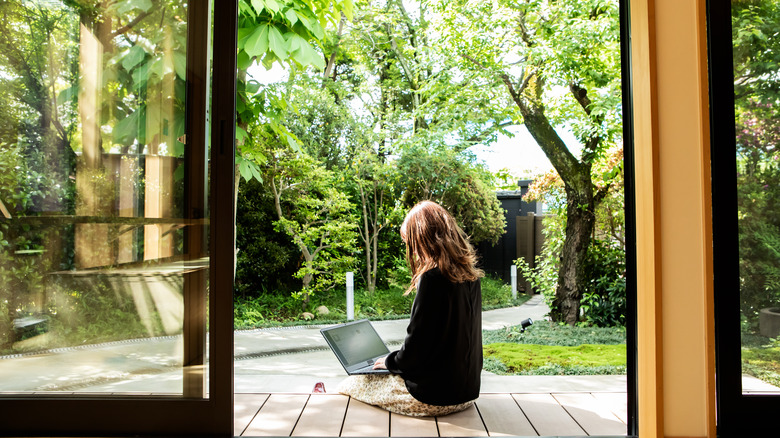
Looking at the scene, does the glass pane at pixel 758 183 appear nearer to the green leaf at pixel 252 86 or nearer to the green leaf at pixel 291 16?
the green leaf at pixel 291 16

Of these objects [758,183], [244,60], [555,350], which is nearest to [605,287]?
[555,350]

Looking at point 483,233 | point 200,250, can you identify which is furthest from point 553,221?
point 200,250

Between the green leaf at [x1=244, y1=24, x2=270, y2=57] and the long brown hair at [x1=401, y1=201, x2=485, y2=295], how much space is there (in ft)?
3.01

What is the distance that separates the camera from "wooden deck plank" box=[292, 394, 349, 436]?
68.5 inches

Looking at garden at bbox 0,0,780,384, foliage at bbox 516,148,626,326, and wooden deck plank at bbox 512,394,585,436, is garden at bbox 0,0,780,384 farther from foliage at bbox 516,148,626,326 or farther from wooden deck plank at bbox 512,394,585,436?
wooden deck plank at bbox 512,394,585,436

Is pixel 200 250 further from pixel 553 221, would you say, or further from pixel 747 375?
pixel 553 221

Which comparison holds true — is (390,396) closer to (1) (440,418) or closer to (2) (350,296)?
(1) (440,418)

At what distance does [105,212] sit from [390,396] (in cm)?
119

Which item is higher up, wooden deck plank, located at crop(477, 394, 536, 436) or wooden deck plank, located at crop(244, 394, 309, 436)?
wooden deck plank, located at crop(244, 394, 309, 436)

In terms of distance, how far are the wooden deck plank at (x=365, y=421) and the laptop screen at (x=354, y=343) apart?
21 cm

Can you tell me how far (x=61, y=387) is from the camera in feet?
5.48

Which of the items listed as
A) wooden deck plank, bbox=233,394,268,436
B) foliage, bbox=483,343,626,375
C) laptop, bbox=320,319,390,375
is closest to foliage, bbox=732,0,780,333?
laptop, bbox=320,319,390,375

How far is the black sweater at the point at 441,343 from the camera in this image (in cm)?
188

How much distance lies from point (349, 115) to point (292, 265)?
6.33 ft
